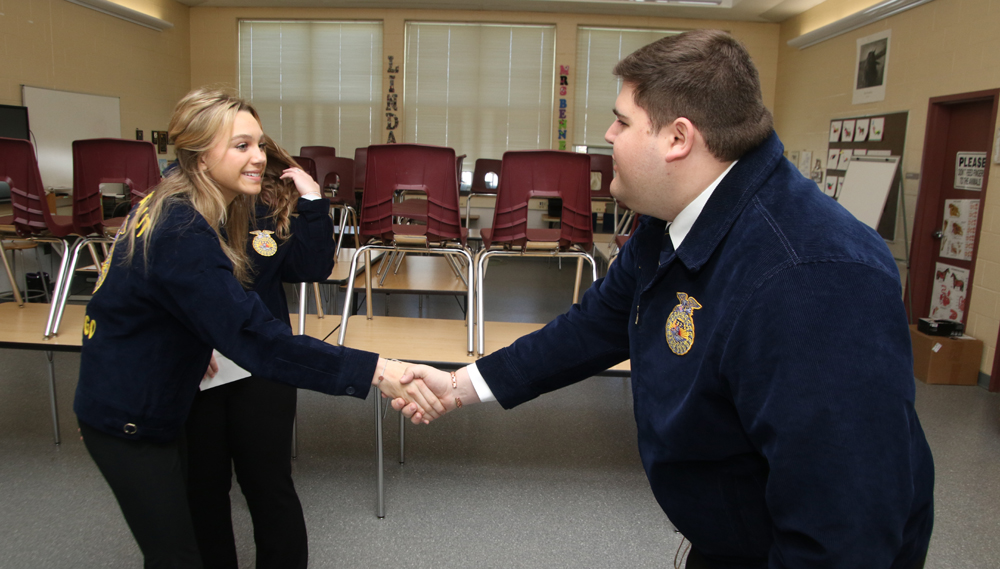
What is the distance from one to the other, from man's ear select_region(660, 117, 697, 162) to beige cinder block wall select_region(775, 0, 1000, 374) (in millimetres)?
4300

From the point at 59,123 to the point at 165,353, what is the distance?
6.89 meters

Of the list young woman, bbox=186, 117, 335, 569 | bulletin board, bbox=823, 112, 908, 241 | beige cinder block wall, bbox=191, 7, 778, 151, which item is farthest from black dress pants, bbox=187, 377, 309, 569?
beige cinder block wall, bbox=191, 7, 778, 151

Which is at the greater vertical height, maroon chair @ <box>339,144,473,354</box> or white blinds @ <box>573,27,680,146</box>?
white blinds @ <box>573,27,680,146</box>

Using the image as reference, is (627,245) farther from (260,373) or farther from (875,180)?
(875,180)

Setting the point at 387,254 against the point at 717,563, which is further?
the point at 387,254

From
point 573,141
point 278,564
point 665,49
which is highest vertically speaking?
point 573,141

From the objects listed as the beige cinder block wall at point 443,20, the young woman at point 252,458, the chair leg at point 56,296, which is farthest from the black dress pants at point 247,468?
the beige cinder block wall at point 443,20

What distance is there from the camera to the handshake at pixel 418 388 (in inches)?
61.1

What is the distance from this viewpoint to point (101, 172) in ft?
9.71

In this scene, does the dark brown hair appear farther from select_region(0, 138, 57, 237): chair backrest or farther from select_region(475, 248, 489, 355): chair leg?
select_region(0, 138, 57, 237): chair backrest

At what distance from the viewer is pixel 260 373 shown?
51.3 inches

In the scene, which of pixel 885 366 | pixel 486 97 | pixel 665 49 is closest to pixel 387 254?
pixel 665 49

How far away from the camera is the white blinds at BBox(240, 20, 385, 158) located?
9.03m

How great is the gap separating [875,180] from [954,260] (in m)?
1.14
